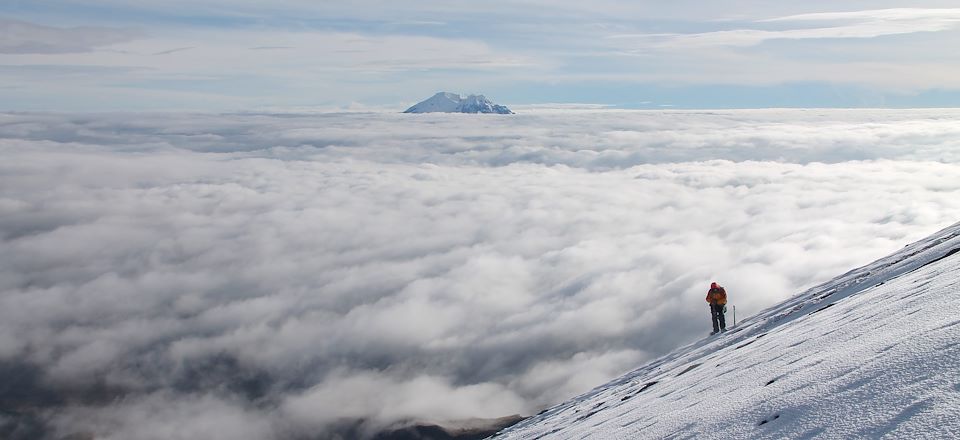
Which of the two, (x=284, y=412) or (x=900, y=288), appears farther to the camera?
(x=284, y=412)

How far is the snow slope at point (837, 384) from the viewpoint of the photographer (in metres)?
8.68

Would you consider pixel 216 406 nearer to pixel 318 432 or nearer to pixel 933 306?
pixel 318 432

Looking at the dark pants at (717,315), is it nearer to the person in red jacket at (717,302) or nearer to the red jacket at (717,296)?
the person in red jacket at (717,302)

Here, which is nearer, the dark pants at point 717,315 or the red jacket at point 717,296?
the red jacket at point 717,296

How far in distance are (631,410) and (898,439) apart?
1114 cm

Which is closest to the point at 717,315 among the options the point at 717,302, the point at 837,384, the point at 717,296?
the point at 717,302

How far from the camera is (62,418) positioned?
182125 millimetres

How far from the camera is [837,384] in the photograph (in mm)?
10547

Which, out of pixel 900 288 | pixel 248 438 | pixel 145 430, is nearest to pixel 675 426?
pixel 900 288

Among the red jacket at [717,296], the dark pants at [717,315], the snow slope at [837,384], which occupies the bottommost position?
the dark pants at [717,315]

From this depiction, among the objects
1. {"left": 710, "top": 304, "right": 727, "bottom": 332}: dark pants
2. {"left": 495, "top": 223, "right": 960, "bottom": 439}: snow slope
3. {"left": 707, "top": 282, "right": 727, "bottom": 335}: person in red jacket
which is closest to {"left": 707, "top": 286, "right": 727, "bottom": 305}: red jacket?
{"left": 707, "top": 282, "right": 727, "bottom": 335}: person in red jacket

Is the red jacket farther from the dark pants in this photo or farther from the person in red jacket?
the dark pants

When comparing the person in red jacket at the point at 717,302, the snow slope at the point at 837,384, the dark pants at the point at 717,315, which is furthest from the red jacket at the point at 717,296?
the snow slope at the point at 837,384

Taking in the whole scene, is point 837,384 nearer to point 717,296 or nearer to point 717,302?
point 717,296
